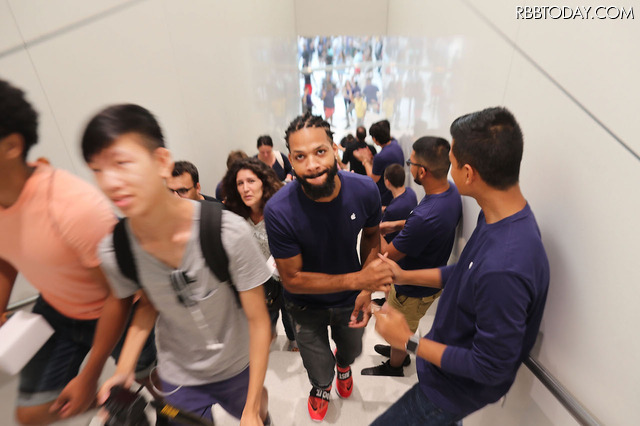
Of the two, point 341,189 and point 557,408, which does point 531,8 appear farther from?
point 557,408

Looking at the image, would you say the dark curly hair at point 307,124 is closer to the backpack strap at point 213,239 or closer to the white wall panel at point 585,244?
the backpack strap at point 213,239

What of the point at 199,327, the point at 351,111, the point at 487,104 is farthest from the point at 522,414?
the point at 351,111

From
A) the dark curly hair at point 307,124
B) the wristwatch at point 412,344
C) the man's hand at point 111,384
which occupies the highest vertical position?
the dark curly hair at point 307,124

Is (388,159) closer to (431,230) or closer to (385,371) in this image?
(431,230)

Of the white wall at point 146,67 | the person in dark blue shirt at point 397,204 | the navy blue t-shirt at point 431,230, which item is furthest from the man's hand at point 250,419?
the person in dark blue shirt at point 397,204

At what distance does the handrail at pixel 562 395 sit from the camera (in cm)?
100

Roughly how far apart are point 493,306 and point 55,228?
156 cm

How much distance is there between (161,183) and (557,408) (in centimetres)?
167

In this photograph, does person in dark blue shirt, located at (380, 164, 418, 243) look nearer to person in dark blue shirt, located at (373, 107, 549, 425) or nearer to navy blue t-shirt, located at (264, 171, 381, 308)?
navy blue t-shirt, located at (264, 171, 381, 308)

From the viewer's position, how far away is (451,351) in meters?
1.09

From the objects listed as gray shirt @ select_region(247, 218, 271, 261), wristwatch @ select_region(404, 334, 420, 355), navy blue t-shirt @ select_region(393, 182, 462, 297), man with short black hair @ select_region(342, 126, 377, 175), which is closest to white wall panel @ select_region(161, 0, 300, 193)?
gray shirt @ select_region(247, 218, 271, 261)

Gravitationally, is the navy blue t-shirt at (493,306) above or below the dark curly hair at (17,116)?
below

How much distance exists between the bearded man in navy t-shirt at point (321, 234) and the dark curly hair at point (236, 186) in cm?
62

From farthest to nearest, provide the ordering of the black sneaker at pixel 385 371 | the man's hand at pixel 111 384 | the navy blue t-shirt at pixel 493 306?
the black sneaker at pixel 385 371 < the man's hand at pixel 111 384 < the navy blue t-shirt at pixel 493 306
